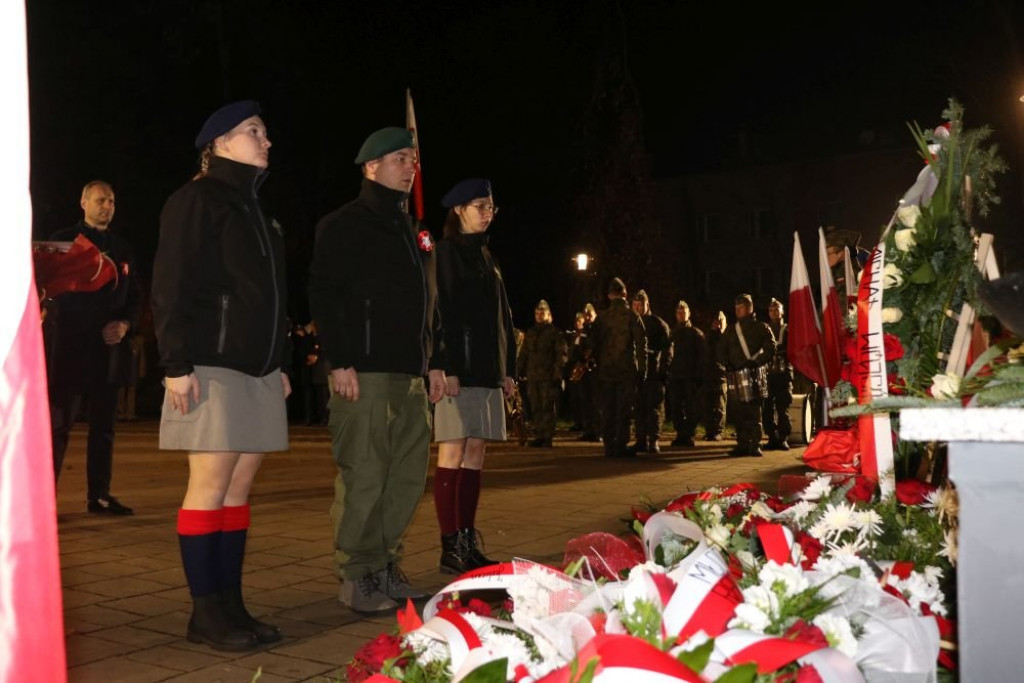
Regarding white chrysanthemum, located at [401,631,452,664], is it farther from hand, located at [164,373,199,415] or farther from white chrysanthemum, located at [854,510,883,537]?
hand, located at [164,373,199,415]

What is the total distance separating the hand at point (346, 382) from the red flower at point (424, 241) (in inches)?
30.4

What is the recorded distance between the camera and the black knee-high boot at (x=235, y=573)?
4133mm

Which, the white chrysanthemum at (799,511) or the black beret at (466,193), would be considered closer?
the white chrysanthemum at (799,511)

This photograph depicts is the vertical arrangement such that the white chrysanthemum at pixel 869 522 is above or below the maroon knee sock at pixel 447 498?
above

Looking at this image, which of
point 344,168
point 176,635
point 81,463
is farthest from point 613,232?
point 176,635

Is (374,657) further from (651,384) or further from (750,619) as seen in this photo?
(651,384)

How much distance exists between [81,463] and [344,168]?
58.1ft

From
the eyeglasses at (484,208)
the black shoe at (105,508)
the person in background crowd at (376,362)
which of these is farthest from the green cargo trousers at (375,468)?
the black shoe at (105,508)

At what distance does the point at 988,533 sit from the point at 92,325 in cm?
680

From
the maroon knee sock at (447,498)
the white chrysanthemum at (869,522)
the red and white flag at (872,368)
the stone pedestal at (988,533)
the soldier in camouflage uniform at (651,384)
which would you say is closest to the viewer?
the stone pedestal at (988,533)

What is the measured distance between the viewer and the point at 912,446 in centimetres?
410

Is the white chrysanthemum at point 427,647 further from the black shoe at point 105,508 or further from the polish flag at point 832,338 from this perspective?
the black shoe at point 105,508

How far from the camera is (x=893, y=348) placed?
13.5 ft

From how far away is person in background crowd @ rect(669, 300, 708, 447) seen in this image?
15.4m
